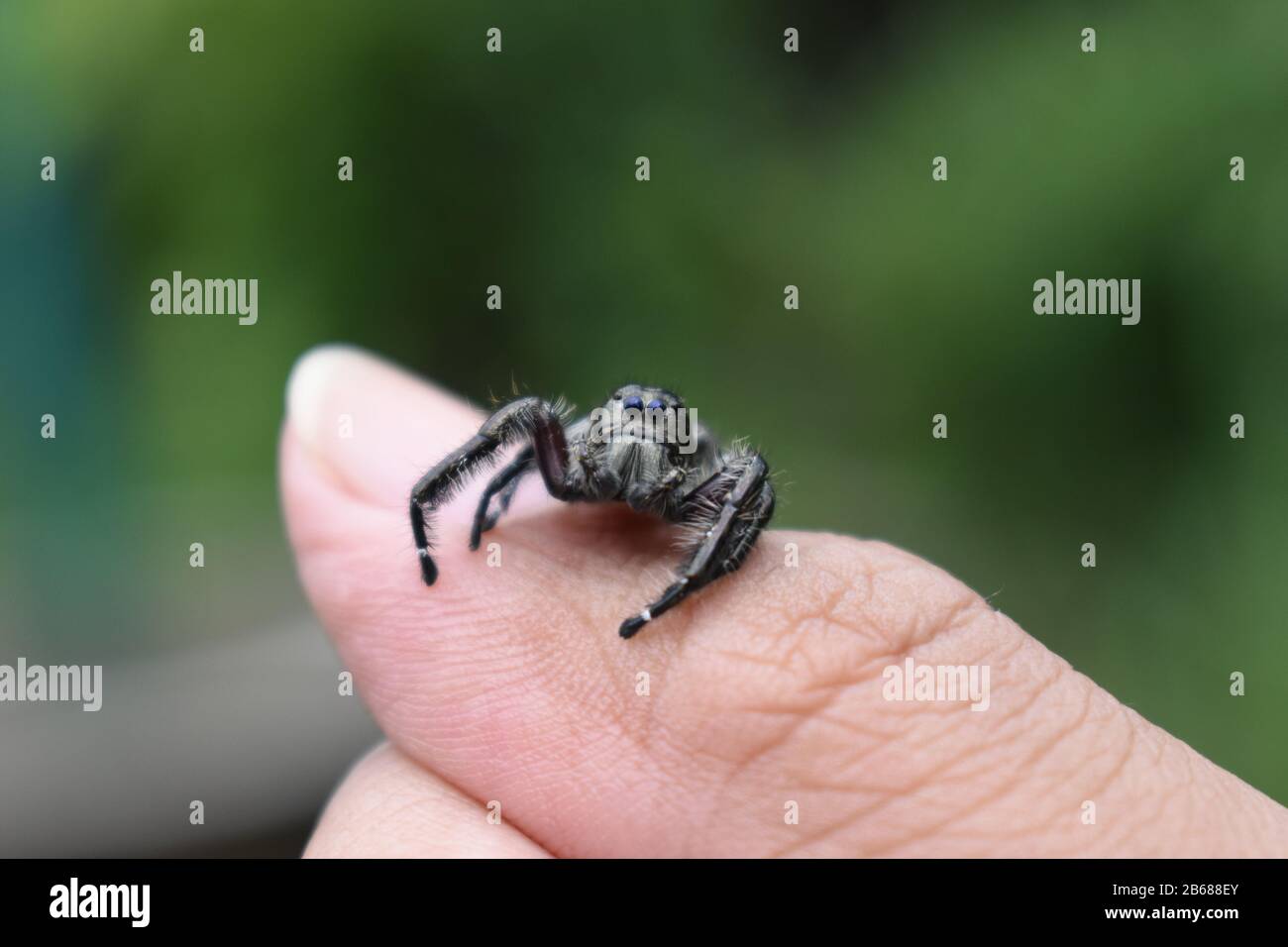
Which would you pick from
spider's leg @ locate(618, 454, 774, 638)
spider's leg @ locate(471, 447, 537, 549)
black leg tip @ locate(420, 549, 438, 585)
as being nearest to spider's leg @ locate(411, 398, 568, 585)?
black leg tip @ locate(420, 549, 438, 585)

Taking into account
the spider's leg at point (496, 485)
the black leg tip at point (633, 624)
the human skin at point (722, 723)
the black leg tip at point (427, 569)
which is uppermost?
the spider's leg at point (496, 485)

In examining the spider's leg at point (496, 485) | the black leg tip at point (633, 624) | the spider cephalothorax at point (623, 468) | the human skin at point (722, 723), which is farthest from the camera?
the spider's leg at point (496, 485)

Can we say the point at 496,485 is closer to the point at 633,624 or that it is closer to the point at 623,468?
the point at 623,468

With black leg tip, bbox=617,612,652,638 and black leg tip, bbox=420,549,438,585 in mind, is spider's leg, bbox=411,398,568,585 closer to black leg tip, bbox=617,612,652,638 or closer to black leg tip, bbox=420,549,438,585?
black leg tip, bbox=420,549,438,585

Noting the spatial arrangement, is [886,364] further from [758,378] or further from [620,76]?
[620,76]

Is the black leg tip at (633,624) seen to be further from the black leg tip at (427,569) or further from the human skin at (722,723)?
the black leg tip at (427,569)

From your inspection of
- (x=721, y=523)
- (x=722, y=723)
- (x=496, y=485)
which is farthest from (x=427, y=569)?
(x=722, y=723)

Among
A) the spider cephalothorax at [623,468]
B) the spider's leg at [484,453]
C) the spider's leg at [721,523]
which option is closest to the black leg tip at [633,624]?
the spider's leg at [721,523]
